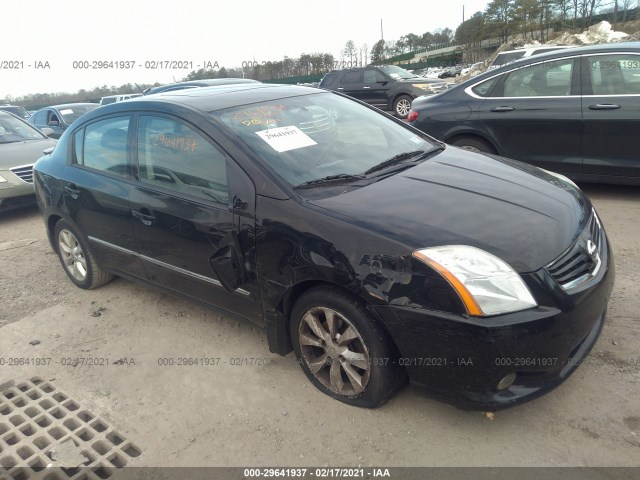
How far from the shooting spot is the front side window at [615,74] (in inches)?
196

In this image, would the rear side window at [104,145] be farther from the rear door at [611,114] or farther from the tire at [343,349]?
the rear door at [611,114]

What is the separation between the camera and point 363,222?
2383 mm

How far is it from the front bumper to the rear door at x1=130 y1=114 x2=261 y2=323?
3.19 feet

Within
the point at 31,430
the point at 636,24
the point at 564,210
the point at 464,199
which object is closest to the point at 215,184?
the point at 464,199

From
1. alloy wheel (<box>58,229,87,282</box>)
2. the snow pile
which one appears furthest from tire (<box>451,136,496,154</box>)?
the snow pile

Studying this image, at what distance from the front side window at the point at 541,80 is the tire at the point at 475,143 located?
58cm

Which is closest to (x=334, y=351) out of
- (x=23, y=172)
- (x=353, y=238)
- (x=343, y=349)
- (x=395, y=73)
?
(x=343, y=349)

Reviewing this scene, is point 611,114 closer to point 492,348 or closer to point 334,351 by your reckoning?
point 492,348

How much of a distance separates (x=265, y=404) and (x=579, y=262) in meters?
1.80

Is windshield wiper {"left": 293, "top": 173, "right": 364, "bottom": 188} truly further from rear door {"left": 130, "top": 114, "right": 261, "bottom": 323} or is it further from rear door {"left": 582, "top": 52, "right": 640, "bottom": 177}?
rear door {"left": 582, "top": 52, "right": 640, "bottom": 177}

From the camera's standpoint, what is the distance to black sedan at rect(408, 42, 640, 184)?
16.4 feet

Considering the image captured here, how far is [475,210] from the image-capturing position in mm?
2496

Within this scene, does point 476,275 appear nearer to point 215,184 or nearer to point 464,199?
point 464,199

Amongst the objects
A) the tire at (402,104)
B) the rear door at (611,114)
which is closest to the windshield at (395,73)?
the tire at (402,104)
